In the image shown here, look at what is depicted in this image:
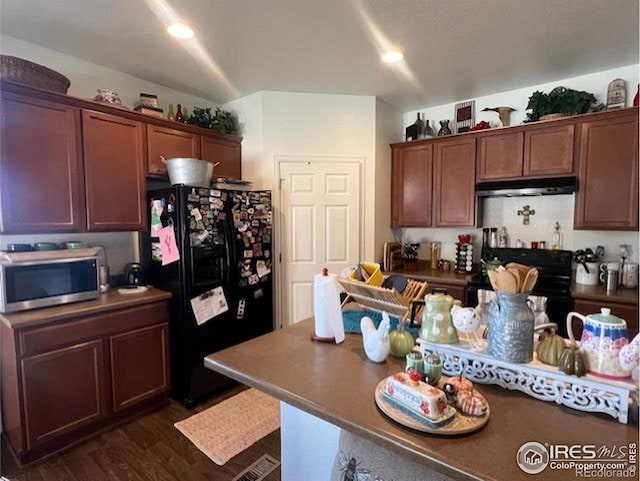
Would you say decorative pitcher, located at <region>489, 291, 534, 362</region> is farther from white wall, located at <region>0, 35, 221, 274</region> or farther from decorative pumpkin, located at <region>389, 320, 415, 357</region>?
white wall, located at <region>0, 35, 221, 274</region>

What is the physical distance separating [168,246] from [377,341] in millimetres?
1926

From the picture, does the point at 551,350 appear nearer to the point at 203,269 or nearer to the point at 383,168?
the point at 203,269

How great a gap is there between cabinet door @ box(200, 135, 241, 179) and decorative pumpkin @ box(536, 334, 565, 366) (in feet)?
9.30

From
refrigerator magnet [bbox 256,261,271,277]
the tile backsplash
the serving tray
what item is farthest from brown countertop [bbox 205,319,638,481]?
the tile backsplash

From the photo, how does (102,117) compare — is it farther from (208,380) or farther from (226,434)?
(226,434)

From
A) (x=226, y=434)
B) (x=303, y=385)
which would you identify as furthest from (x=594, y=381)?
(x=226, y=434)

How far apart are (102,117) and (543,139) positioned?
3409mm

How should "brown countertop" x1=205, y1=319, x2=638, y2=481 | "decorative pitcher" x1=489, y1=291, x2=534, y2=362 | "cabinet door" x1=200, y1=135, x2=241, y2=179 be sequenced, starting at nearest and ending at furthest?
"brown countertop" x1=205, y1=319, x2=638, y2=481, "decorative pitcher" x1=489, y1=291, x2=534, y2=362, "cabinet door" x1=200, y1=135, x2=241, y2=179

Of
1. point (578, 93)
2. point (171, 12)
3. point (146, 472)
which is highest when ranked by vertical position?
point (171, 12)

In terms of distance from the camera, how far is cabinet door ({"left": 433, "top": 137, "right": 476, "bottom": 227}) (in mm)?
3201

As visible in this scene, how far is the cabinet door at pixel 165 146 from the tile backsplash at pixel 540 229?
2.61 meters

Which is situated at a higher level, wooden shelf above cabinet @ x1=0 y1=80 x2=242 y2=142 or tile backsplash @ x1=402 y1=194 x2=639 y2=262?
wooden shelf above cabinet @ x1=0 y1=80 x2=242 y2=142

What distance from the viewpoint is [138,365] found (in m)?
2.44

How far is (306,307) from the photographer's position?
336 centimetres
